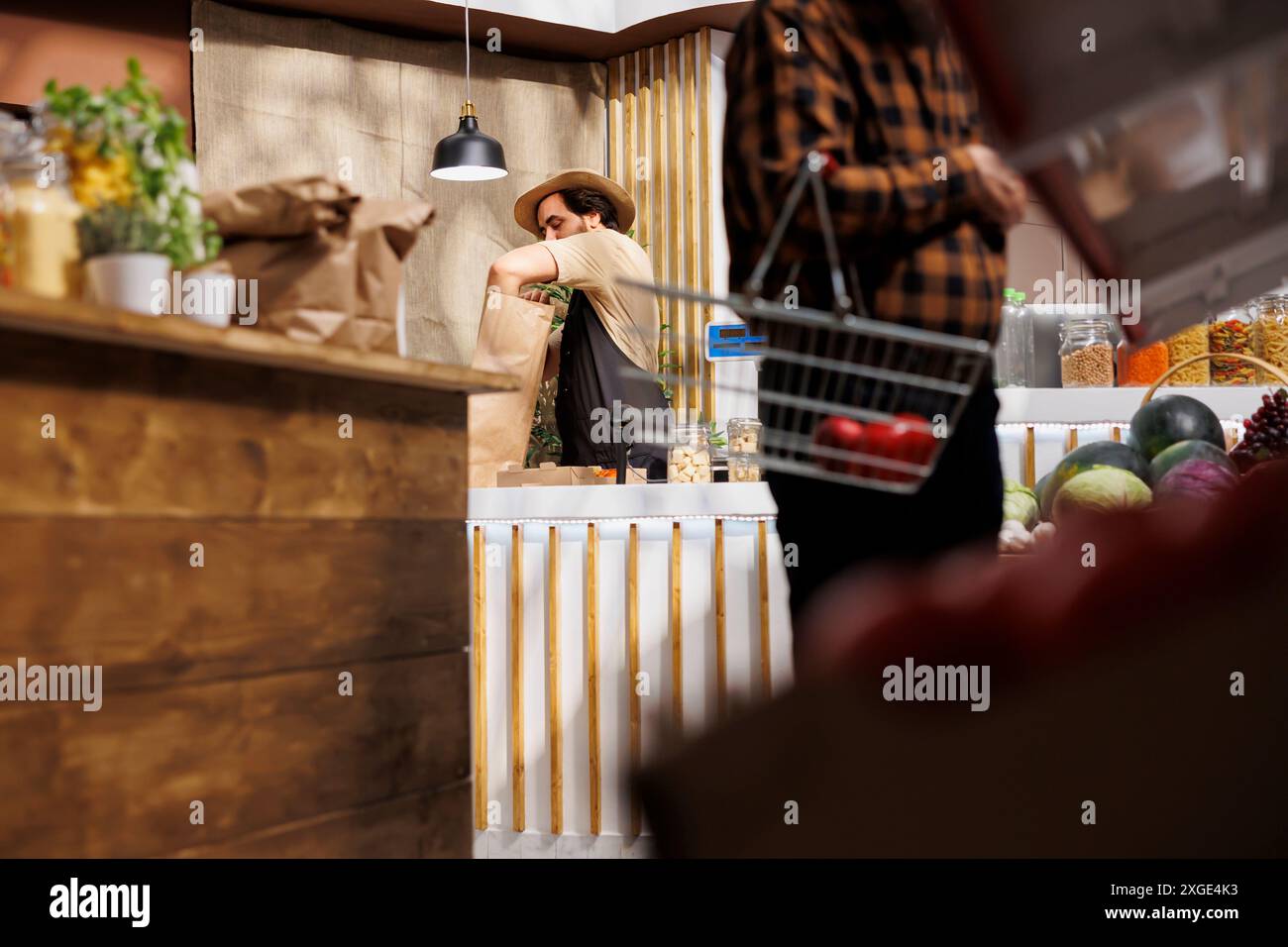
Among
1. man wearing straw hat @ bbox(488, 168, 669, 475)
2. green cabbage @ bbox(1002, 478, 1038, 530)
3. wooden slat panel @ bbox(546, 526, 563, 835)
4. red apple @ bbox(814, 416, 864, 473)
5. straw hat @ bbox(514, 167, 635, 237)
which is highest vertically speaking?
straw hat @ bbox(514, 167, 635, 237)

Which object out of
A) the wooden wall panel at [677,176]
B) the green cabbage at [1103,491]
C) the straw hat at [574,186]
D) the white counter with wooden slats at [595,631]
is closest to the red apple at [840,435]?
the green cabbage at [1103,491]

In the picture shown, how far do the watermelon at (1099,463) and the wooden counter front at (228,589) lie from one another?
1.05 metres

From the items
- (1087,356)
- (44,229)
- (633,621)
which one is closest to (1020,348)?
(1087,356)

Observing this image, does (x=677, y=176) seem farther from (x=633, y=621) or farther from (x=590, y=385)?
(x=633, y=621)

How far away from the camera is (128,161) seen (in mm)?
1071

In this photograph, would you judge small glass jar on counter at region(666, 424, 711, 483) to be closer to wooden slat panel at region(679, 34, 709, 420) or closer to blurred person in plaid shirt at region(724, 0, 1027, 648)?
blurred person in plaid shirt at region(724, 0, 1027, 648)

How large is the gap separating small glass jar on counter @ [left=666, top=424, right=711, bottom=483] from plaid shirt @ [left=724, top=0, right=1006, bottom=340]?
4.48ft

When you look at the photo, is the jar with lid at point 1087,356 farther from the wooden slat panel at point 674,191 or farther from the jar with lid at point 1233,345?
the wooden slat panel at point 674,191

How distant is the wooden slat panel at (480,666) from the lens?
2617 mm

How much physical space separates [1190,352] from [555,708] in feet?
5.16

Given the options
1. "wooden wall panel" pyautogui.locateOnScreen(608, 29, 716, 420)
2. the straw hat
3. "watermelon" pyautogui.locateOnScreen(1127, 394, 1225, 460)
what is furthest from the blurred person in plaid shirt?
"wooden wall panel" pyautogui.locateOnScreen(608, 29, 716, 420)

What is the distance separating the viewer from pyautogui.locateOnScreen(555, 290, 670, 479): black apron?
10.7 ft

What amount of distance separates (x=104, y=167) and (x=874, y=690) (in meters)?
0.90

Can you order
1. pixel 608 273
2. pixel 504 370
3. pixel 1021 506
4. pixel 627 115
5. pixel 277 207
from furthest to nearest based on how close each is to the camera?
pixel 627 115
pixel 608 273
pixel 504 370
pixel 1021 506
pixel 277 207
